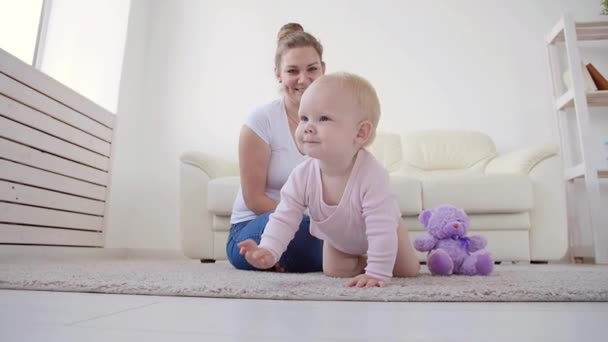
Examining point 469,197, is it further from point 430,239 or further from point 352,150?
point 352,150

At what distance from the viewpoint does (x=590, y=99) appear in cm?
261

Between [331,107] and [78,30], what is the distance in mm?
2482

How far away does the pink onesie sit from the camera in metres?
0.88

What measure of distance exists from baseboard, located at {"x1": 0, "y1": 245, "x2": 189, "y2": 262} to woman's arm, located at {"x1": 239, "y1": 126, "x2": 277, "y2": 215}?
1112 mm

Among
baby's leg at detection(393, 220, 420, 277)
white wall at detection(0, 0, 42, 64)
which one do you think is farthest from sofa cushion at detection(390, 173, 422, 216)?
white wall at detection(0, 0, 42, 64)

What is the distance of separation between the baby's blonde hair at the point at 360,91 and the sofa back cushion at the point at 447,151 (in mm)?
1836

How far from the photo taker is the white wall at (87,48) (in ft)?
8.98

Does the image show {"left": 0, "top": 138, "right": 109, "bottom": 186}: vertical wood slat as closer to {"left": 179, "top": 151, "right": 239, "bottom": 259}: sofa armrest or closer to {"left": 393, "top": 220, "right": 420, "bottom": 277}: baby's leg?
{"left": 179, "top": 151, "right": 239, "bottom": 259}: sofa armrest

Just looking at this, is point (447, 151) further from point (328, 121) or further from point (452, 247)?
point (328, 121)

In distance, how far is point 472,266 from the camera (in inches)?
46.6

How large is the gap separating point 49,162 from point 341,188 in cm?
165

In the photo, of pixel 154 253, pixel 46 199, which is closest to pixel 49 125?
pixel 46 199

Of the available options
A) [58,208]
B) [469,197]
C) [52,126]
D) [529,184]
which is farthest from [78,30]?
[529,184]

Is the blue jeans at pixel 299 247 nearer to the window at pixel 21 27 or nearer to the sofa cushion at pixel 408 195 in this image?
the sofa cushion at pixel 408 195
